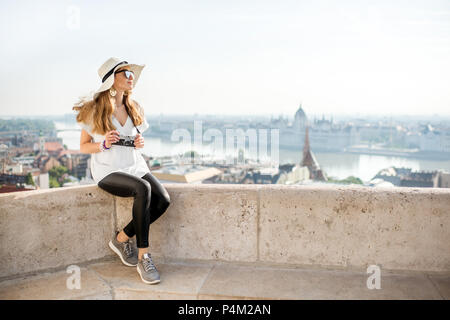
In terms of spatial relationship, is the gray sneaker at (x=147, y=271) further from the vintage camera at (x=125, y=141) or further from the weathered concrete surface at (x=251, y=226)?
the vintage camera at (x=125, y=141)

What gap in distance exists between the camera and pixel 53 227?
1.90 metres

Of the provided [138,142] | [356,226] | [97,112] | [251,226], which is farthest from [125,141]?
[356,226]

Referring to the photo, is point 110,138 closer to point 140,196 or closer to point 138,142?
point 138,142

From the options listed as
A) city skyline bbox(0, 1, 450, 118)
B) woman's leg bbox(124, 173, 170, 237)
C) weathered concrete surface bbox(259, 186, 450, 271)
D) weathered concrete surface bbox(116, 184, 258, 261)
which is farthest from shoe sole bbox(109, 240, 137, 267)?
city skyline bbox(0, 1, 450, 118)

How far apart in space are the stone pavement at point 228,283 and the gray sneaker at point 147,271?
2 cm

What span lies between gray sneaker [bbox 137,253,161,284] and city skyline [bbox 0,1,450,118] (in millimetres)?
40860

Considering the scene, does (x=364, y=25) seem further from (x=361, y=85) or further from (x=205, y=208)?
(x=205, y=208)

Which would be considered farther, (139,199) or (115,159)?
(115,159)

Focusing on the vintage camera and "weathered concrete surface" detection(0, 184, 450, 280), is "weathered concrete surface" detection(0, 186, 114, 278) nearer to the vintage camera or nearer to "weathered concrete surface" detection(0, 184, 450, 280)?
"weathered concrete surface" detection(0, 184, 450, 280)

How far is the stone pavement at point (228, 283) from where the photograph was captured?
164 cm

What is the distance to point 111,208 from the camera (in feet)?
6.64

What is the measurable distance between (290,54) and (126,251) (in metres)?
54.7

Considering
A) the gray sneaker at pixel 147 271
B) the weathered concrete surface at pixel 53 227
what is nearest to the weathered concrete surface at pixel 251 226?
the weathered concrete surface at pixel 53 227

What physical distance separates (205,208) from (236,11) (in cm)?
4760
